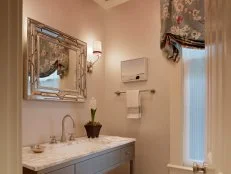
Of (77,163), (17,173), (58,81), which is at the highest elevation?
(58,81)

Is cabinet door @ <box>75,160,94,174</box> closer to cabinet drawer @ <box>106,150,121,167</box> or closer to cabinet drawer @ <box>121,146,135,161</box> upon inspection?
cabinet drawer @ <box>106,150,121,167</box>

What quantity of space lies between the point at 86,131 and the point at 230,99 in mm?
2082

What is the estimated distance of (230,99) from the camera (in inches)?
21.2

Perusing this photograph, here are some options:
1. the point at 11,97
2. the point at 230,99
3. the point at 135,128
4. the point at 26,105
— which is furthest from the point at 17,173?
the point at 135,128

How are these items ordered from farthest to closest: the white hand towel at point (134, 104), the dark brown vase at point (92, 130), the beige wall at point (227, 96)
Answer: the white hand towel at point (134, 104) → the dark brown vase at point (92, 130) → the beige wall at point (227, 96)

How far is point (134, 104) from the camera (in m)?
2.55

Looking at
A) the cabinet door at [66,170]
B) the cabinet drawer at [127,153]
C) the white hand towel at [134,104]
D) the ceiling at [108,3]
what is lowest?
the cabinet drawer at [127,153]

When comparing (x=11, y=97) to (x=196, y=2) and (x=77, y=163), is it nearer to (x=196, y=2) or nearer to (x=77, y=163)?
(x=77, y=163)

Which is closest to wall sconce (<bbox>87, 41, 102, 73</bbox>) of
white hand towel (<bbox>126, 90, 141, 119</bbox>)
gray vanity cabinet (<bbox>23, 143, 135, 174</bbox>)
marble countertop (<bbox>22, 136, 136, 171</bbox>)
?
white hand towel (<bbox>126, 90, 141, 119</bbox>)

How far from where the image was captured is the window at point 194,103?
219cm

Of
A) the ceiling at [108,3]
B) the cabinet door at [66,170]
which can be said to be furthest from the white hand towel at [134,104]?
the ceiling at [108,3]

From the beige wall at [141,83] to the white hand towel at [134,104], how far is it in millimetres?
88

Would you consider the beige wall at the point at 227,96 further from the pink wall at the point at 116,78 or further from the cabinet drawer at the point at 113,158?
the pink wall at the point at 116,78

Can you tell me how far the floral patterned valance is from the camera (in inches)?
82.5
